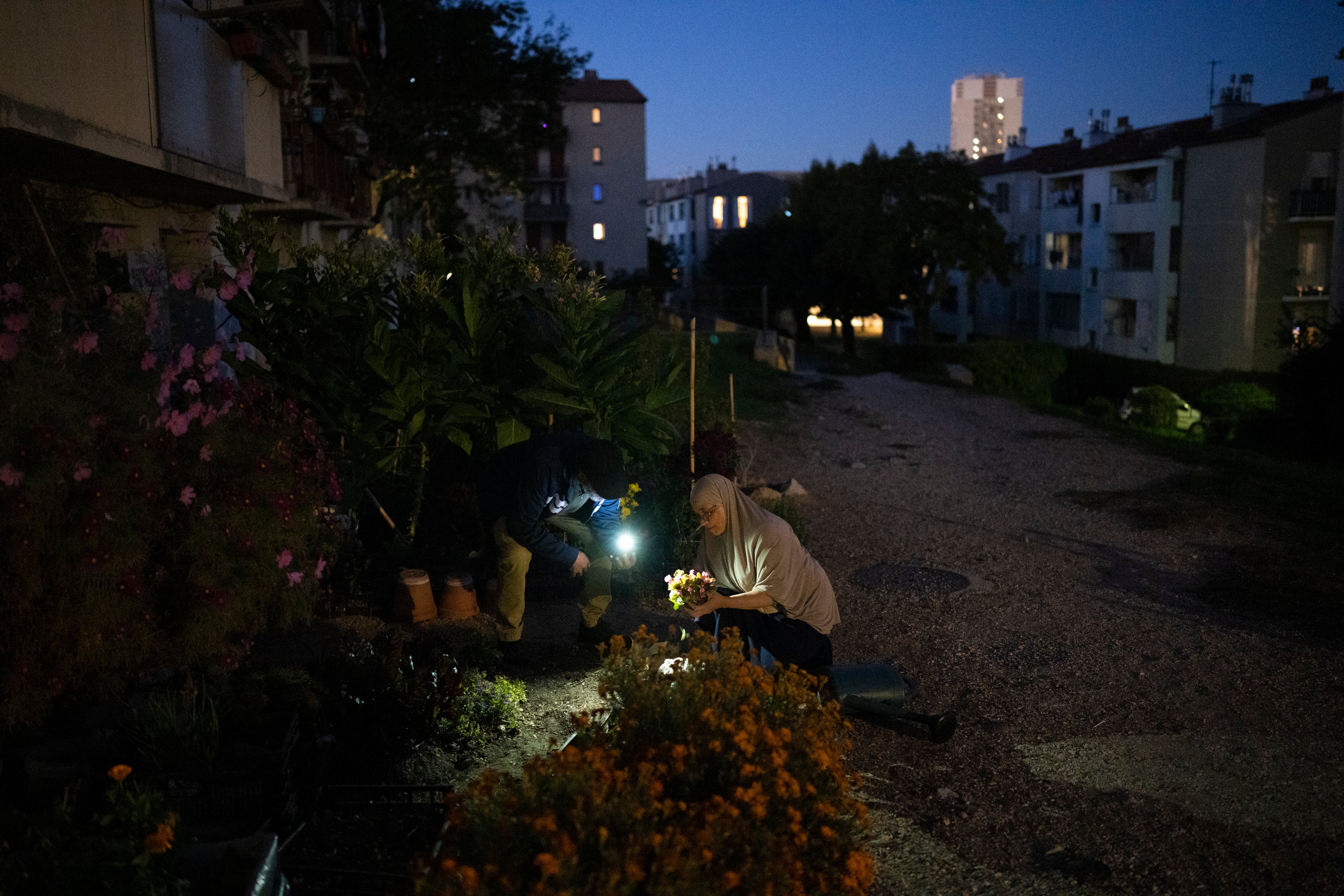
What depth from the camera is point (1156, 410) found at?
81.9 feet

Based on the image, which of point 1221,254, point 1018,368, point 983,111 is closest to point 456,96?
point 1018,368

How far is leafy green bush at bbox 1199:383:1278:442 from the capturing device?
2609 centimetres

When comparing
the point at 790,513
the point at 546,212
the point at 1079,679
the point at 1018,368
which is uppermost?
the point at 546,212

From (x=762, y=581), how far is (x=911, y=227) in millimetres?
37729

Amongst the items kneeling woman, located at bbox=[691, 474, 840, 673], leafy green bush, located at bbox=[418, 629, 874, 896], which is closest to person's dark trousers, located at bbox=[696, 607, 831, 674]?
kneeling woman, located at bbox=[691, 474, 840, 673]

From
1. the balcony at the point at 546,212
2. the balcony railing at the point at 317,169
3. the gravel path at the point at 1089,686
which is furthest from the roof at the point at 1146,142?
the balcony railing at the point at 317,169

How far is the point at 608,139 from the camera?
5722cm

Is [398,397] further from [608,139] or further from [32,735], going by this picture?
[608,139]

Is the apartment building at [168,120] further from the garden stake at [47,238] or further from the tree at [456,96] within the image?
the tree at [456,96]

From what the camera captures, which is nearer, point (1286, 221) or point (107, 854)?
point (107, 854)

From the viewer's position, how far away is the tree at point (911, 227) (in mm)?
40156

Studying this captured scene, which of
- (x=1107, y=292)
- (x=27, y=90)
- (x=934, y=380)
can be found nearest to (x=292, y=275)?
(x=27, y=90)

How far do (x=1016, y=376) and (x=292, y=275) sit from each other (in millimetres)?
25642

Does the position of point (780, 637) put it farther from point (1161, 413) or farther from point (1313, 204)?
point (1313, 204)
